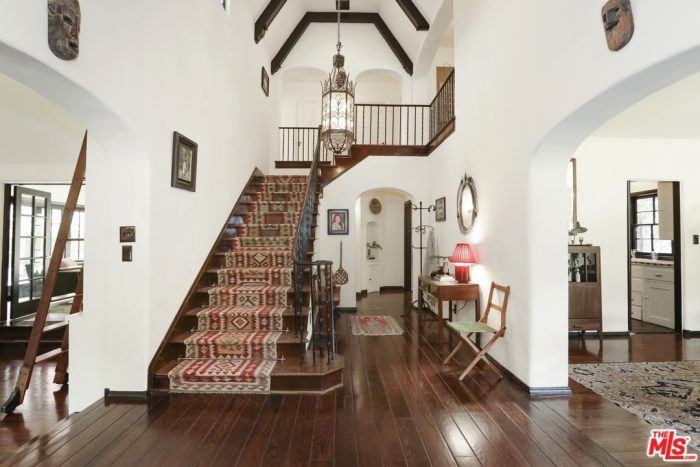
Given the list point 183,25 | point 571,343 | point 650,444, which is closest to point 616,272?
point 571,343

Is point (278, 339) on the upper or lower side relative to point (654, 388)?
upper

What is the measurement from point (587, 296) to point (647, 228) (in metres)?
3.12

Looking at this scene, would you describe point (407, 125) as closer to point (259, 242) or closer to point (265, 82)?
point (265, 82)

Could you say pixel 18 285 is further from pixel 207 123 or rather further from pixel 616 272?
pixel 616 272

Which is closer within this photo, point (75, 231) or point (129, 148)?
point (129, 148)

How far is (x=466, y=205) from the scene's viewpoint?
4672mm

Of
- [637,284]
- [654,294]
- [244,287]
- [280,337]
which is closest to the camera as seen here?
[280,337]

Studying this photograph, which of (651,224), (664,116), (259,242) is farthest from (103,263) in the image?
(651,224)

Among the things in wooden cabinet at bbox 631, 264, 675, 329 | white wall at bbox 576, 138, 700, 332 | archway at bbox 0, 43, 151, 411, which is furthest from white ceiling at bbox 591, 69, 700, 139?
archway at bbox 0, 43, 151, 411

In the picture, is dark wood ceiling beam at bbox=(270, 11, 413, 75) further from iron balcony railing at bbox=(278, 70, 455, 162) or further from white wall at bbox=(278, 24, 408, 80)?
iron balcony railing at bbox=(278, 70, 455, 162)

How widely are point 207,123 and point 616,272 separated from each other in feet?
20.3

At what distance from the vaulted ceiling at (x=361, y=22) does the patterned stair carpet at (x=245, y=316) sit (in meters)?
4.10

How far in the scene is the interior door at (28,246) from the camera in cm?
514

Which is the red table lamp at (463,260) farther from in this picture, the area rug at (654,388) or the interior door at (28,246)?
the interior door at (28,246)
